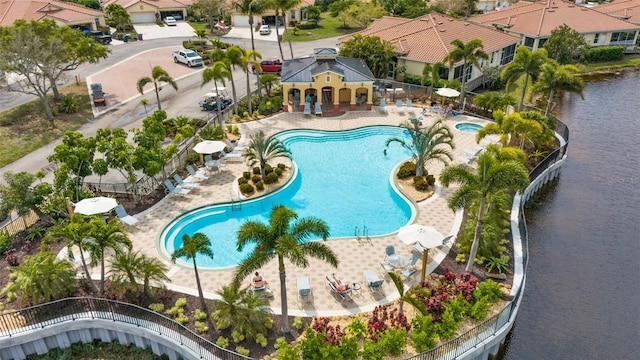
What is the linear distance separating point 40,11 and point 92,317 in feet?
198

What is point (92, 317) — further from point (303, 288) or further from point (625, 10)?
point (625, 10)

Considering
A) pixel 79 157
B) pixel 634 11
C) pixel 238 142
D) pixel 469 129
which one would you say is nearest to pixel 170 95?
pixel 238 142

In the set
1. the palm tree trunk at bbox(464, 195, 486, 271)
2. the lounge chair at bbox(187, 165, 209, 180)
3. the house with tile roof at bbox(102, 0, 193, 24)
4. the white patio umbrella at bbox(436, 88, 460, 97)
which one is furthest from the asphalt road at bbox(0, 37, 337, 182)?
the palm tree trunk at bbox(464, 195, 486, 271)

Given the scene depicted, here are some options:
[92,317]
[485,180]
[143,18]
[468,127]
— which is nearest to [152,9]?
[143,18]

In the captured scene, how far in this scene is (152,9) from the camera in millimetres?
81125

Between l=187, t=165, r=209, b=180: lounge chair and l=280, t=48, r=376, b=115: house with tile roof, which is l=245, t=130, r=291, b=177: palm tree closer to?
l=187, t=165, r=209, b=180: lounge chair

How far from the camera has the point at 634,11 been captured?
220 feet

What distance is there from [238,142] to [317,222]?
70.1ft

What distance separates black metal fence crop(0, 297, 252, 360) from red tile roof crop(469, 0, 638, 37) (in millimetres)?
56252

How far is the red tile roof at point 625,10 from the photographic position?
217ft

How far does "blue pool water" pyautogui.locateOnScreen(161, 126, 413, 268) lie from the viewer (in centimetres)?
2766

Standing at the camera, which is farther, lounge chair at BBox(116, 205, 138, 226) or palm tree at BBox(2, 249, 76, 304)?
lounge chair at BBox(116, 205, 138, 226)

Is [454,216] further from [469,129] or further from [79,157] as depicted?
[79,157]

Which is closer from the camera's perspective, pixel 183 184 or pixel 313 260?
pixel 313 260
